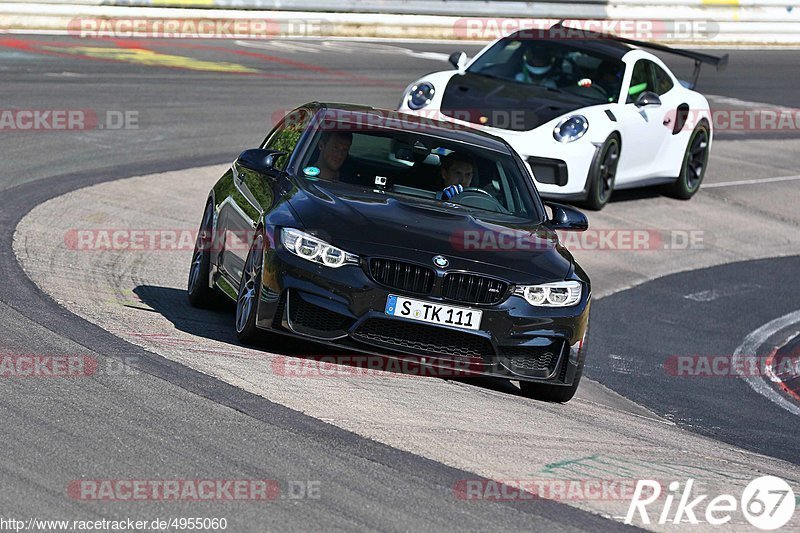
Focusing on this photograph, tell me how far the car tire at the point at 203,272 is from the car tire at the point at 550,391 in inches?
85.1

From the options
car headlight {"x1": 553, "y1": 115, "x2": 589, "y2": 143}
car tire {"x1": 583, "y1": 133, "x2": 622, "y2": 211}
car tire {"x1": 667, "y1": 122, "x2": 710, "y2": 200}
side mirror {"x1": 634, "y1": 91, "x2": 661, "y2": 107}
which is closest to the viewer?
car headlight {"x1": 553, "y1": 115, "x2": 589, "y2": 143}

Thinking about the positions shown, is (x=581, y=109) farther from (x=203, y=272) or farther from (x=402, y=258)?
(x=402, y=258)

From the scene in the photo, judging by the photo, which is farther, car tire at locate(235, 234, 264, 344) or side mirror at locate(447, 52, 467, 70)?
side mirror at locate(447, 52, 467, 70)

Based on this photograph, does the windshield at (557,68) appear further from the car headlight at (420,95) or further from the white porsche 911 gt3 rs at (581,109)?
Result: the car headlight at (420,95)

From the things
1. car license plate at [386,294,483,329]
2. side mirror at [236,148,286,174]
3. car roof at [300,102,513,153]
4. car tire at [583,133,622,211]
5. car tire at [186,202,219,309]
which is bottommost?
car tire at [583,133,622,211]

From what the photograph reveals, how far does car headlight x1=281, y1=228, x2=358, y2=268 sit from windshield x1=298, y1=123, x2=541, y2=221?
1.05 meters

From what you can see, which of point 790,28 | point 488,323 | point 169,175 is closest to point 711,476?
point 488,323

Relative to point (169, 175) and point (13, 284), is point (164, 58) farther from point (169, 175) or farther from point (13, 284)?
point (13, 284)

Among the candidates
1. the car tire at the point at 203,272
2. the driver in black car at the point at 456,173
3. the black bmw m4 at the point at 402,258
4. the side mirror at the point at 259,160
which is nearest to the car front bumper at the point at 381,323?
the black bmw m4 at the point at 402,258

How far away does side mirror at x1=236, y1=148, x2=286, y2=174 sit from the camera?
882cm

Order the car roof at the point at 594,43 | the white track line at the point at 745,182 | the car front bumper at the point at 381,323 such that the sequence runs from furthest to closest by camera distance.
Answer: the white track line at the point at 745,182 < the car roof at the point at 594,43 < the car front bumper at the point at 381,323

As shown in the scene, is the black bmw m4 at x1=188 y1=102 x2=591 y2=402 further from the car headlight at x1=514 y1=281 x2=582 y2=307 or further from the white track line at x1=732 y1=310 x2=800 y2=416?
the white track line at x1=732 y1=310 x2=800 y2=416

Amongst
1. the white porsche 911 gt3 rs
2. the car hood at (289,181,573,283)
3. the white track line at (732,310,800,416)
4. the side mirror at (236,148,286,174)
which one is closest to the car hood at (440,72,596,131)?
the white porsche 911 gt3 rs

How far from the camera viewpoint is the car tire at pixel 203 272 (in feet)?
30.4
